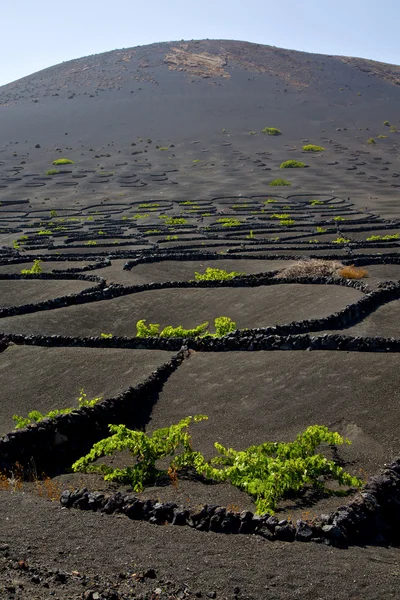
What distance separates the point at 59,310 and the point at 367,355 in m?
11.9

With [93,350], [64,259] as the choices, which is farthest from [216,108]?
[93,350]

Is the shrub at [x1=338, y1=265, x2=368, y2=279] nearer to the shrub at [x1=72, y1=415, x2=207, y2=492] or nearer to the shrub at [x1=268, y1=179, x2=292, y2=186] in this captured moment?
the shrub at [x1=72, y1=415, x2=207, y2=492]

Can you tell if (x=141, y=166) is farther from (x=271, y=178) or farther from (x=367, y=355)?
(x=367, y=355)

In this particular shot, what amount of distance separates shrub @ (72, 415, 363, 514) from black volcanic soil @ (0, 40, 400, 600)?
25cm

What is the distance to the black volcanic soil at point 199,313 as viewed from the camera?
7.15m

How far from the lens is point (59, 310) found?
2308 cm

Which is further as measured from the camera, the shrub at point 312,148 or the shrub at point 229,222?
the shrub at point 312,148

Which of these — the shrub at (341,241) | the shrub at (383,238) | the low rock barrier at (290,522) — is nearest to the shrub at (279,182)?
the shrub at (383,238)

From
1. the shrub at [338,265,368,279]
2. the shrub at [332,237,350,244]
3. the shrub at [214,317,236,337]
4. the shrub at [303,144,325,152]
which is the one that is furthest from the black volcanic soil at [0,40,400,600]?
the shrub at [214,317,236,337]

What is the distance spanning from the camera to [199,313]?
22391 mm

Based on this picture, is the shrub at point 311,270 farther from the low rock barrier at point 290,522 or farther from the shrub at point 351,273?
the low rock barrier at point 290,522

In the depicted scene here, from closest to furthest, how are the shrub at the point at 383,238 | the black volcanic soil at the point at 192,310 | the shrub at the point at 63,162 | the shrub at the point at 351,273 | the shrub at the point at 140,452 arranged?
the shrub at the point at 140,452
the black volcanic soil at the point at 192,310
the shrub at the point at 351,273
the shrub at the point at 383,238
the shrub at the point at 63,162

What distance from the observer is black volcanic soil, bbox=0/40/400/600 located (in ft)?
23.5

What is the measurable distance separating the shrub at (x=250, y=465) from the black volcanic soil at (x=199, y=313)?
25 cm
